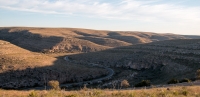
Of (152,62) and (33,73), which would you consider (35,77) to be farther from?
(152,62)

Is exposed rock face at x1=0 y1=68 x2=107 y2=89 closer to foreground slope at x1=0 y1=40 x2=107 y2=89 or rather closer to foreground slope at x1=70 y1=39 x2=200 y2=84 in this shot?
foreground slope at x1=0 y1=40 x2=107 y2=89

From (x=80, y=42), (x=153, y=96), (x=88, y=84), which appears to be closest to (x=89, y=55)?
(x=88, y=84)

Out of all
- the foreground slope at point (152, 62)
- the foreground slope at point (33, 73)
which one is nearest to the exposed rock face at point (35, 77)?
the foreground slope at point (33, 73)

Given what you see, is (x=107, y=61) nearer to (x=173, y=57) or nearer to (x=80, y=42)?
(x=173, y=57)

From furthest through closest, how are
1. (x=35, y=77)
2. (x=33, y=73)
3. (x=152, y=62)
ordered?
(x=152, y=62), (x=33, y=73), (x=35, y=77)

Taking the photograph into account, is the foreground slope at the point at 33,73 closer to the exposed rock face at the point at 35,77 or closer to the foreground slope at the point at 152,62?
the exposed rock face at the point at 35,77

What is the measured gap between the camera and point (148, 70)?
59.6m

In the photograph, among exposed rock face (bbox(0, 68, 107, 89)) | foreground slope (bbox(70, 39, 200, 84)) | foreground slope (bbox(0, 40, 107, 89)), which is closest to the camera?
exposed rock face (bbox(0, 68, 107, 89))

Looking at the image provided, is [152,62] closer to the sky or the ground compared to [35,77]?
closer to the sky

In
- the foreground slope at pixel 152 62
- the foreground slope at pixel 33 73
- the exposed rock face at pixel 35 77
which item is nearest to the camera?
the exposed rock face at pixel 35 77

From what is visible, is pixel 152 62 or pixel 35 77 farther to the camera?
pixel 152 62

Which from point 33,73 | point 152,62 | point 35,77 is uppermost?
point 152,62

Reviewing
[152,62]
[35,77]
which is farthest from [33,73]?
[152,62]

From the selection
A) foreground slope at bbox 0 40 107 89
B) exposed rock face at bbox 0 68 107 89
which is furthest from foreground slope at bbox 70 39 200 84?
exposed rock face at bbox 0 68 107 89
